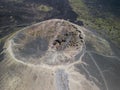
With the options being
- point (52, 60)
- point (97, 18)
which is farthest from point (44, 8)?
point (52, 60)

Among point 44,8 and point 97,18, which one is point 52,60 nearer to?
point 97,18

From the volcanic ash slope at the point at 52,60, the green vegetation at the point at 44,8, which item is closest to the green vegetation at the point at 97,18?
the green vegetation at the point at 44,8

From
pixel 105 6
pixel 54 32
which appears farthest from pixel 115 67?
pixel 105 6

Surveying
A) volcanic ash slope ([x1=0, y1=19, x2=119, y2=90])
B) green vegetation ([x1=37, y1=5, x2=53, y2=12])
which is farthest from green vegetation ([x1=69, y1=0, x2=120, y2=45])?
volcanic ash slope ([x1=0, y1=19, x2=119, y2=90])

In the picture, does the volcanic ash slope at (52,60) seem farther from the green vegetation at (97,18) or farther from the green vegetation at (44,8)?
the green vegetation at (44,8)

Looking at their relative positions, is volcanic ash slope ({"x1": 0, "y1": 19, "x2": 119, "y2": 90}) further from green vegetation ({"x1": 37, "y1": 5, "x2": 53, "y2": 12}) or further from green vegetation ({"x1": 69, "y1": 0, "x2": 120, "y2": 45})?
green vegetation ({"x1": 37, "y1": 5, "x2": 53, "y2": 12})

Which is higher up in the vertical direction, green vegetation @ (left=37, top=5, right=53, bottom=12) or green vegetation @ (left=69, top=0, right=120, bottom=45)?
green vegetation @ (left=37, top=5, right=53, bottom=12)
